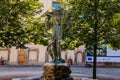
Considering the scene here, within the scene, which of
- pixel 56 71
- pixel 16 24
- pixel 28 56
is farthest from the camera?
pixel 28 56

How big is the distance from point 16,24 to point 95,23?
17.2ft

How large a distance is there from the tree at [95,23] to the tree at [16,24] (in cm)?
273

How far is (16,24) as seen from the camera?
66.2 ft

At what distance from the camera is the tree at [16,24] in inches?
776

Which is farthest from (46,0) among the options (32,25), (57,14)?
(57,14)

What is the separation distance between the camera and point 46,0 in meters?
42.6

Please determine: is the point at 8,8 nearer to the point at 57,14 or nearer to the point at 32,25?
the point at 32,25

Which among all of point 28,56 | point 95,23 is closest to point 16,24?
point 95,23

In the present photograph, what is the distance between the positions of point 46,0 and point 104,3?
22.3m

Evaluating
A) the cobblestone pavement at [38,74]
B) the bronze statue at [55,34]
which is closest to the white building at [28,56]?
the cobblestone pavement at [38,74]

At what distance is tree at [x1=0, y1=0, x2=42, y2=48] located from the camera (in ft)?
64.7

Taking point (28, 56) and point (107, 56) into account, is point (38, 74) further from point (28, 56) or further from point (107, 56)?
point (107, 56)

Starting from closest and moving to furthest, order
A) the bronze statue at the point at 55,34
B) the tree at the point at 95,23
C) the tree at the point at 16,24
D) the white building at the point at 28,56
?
the bronze statue at the point at 55,34 → the tree at the point at 16,24 → the tree at the point at 95,23 → the white building at the point at 28,56

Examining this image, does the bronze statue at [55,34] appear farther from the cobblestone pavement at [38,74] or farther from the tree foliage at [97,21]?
the tree foliage at [97,21]
